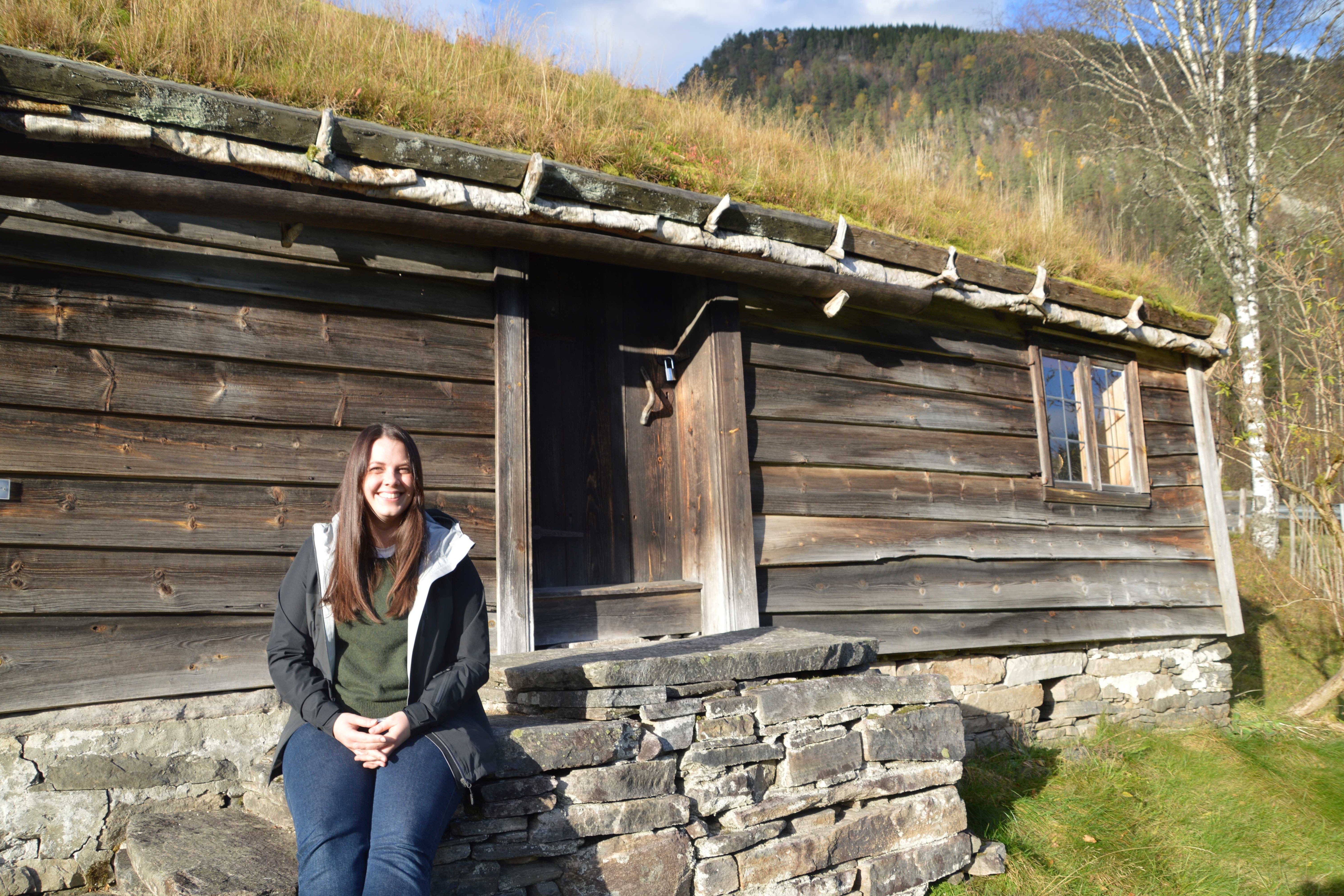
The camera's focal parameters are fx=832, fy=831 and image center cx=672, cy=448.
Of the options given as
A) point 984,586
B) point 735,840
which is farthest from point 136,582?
point 984,586

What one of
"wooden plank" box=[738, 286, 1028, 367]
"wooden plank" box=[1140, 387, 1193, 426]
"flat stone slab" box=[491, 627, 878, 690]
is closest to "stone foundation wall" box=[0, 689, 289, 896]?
"flat stone slab" box=[491, 627, 878, 690]

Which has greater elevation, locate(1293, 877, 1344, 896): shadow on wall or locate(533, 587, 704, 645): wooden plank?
locate(533, 587, 704, 645): wooden plank

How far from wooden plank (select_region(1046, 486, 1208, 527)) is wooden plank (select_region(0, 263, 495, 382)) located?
4.48 m

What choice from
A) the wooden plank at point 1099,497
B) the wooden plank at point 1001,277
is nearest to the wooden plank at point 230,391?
the wooden plank at point 1001,277

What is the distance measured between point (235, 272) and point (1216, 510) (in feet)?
24.8

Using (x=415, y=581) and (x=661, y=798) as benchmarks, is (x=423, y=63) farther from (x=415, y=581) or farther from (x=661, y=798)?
(x=661, y=798)

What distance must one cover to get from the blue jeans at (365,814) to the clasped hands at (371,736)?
34mm

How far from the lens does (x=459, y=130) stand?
13.7 feet

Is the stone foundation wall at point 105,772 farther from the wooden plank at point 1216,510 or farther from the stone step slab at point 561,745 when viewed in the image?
the wooden plank at point 1216,510

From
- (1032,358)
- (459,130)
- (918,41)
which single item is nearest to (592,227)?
(459,130)

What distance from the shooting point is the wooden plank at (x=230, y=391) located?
3.26 m

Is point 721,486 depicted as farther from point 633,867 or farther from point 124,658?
point 124,658

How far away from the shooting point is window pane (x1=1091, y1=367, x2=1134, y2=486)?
6852 mm

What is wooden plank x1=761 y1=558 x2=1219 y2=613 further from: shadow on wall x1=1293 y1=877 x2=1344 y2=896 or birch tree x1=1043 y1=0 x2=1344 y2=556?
birch tree x1=1043 y1=0 x2=1344 y2=556
